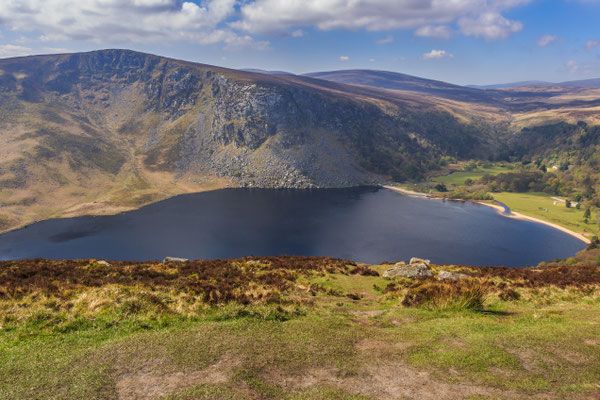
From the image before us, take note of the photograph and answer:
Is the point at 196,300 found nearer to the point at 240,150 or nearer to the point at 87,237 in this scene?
the point at 87,237

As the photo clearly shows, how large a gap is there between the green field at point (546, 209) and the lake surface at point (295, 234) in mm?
11527

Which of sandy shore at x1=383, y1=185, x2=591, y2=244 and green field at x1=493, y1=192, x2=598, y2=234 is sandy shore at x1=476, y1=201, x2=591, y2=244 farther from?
green field at x1=493, y1=192, x2=598, y2=234

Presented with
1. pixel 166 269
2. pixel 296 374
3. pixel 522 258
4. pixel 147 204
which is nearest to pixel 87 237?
pixel 147 204

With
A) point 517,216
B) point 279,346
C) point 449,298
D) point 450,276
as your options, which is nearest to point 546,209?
point 517,216

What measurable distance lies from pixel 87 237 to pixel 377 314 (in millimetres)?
110203

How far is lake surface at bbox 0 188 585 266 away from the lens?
90.1 m

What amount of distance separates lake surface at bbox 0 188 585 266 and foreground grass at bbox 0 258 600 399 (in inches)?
2779

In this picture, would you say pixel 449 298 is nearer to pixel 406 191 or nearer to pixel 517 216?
pixel 517 216

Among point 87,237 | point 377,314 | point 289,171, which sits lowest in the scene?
point 87,237

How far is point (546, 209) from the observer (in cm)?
14575

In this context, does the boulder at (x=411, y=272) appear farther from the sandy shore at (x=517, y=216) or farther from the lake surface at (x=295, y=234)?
the sandy shore at (x=517, y=216)

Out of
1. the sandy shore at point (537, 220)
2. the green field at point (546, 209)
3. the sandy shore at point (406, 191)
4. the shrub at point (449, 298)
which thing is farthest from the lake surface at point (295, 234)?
the shrub at point (449, 298)

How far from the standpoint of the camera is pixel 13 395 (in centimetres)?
902

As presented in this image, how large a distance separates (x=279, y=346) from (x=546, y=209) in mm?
178460
